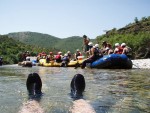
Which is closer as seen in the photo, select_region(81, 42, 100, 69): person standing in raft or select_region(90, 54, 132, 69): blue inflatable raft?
select_region(90, 54, 132, 69): blue inflatable raft

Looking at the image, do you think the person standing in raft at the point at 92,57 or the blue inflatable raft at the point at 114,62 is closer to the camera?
the blue inflatable raft at the point at 114,62

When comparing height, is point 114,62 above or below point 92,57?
below

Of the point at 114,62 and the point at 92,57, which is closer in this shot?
the point at 114,62

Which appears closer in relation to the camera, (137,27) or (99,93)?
(99,93)

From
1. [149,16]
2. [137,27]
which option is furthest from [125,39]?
[149,16]

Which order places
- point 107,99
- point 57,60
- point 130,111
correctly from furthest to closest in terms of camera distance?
1. point 57,60
2. point 107,99
3. point 130,111

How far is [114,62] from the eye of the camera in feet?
57.7

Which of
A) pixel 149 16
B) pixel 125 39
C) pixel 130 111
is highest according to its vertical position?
pixel 149 16

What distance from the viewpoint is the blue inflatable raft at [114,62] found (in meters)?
17.6

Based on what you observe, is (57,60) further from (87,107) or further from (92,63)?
(87,107)

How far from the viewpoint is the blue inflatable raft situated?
17562mm

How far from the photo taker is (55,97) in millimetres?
6430

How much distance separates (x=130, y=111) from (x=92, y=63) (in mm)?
13756

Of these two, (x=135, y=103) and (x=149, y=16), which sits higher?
(x=149, y=16)
